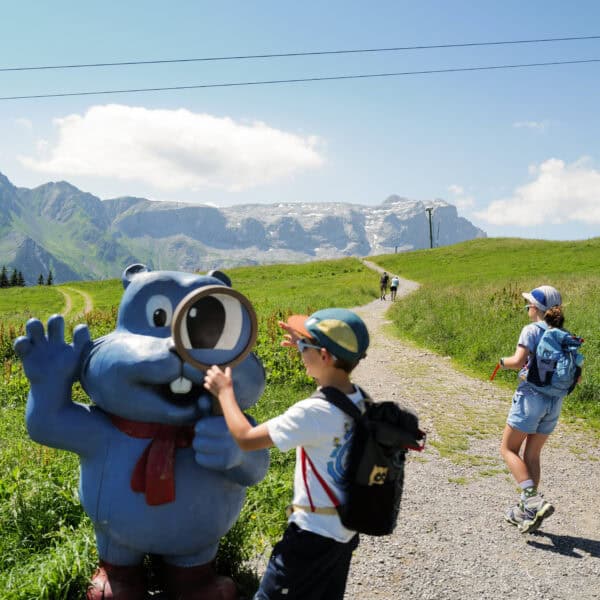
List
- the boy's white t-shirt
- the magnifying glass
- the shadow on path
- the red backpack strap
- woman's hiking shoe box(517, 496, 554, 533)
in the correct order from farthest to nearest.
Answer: woman's hiking shoe box(517, 496, 554, 533)
the shadow on path
the magnifying glass
the red backpack strap
the boy's white t-shirt

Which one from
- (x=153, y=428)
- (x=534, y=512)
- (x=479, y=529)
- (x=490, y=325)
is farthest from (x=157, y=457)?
(x=490, y=325)

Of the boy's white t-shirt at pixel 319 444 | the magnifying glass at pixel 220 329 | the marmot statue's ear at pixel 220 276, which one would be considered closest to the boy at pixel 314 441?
the boy's white t-shirt at pixel 319 444

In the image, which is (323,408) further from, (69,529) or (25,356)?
(69,529)

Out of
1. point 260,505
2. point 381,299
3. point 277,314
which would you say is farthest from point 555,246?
point 260,505

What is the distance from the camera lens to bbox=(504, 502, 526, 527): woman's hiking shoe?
4594 millimetres

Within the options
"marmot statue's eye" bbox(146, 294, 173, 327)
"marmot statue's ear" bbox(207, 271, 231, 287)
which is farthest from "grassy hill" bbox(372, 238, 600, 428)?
"marmot statue's eye" bbox(146, 294, 173, 327)

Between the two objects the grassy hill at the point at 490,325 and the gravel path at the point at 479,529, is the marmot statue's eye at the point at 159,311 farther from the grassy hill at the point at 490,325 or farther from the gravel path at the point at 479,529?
the grassy hill at the point at 490,325

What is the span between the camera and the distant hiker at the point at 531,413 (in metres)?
4.54

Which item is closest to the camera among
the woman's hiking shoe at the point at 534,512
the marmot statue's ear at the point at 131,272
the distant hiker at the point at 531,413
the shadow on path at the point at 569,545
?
the marmot statue's ear at the point at 131,272

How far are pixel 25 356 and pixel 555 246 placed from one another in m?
48.2

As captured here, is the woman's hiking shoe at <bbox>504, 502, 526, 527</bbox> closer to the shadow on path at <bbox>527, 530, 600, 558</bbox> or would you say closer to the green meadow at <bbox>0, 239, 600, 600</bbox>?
the shadow on path at <bbox>527, 530, 600, 558</bbox>

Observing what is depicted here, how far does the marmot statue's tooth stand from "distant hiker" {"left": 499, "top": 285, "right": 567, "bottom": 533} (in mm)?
2932

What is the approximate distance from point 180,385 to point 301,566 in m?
1.03

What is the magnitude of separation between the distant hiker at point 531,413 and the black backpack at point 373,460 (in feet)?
8.86
